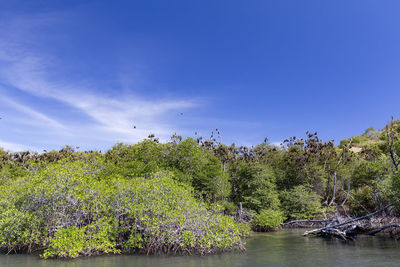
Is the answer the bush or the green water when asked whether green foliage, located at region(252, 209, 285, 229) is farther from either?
the bush

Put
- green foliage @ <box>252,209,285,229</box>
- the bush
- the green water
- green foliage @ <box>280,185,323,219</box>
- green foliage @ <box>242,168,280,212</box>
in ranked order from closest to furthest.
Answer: the green water
the bush
green foliage @ <box>252,209,285,229</box>
green foliage @ <box>242,168,280,212</box>
green foliage @ <box>280,185,323,219</box>

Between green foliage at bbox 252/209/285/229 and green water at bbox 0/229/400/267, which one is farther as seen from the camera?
green foliage at bbox 252/209/285/229

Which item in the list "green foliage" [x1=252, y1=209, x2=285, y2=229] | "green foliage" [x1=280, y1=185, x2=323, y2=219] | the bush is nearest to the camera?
the bush

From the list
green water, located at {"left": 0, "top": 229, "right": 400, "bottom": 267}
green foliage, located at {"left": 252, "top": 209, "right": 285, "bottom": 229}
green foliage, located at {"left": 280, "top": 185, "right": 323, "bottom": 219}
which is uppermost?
green foliage, located at {"left": 280, "top": 185, "right": 323, "bottom": 219}

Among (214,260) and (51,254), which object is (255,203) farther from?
(51,254)

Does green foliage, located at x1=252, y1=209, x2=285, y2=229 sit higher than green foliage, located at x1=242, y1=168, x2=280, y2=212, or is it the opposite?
green foliage, located at x1=242, y1=168, x2=280, y2=212

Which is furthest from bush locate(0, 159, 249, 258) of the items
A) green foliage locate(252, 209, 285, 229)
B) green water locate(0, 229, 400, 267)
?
green foliage locate(252, 209, 285, 229)

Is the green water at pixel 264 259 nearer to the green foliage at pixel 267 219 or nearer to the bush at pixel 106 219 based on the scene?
the bush at pixel 106 219

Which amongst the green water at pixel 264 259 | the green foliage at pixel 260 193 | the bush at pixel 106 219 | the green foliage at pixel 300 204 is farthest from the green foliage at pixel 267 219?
the bush at pixel 106 219

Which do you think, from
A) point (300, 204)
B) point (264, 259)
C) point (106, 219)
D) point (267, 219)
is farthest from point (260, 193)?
point (106, 219)

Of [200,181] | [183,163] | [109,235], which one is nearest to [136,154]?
[183,163]

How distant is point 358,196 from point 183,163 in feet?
72.0

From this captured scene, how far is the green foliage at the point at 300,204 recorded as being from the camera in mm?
37000

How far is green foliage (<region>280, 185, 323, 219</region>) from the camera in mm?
37000
